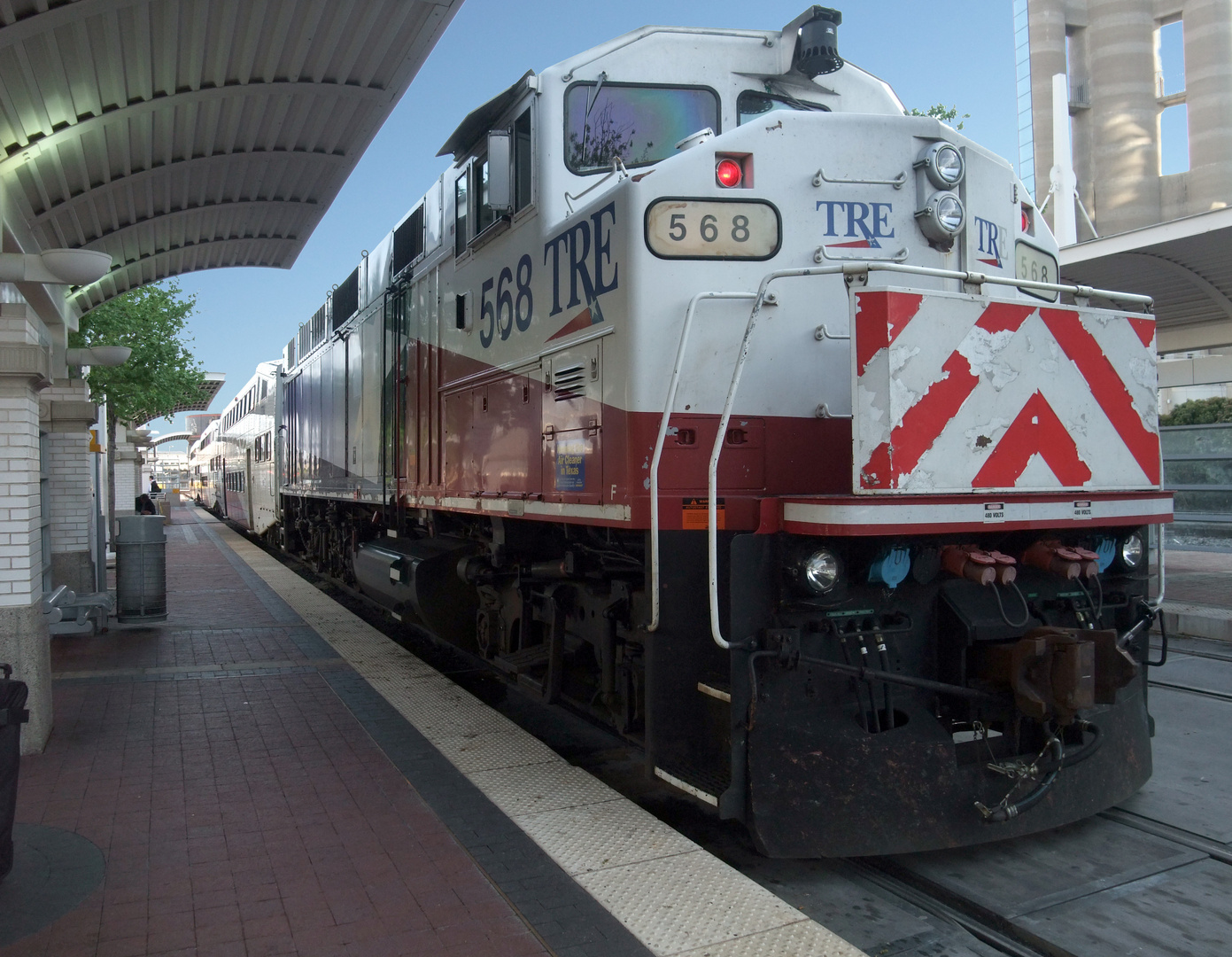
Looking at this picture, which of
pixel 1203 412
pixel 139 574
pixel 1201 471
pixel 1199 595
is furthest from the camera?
pixel 1203 412

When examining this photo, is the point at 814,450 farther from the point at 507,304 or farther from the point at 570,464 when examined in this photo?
the point at 507,304

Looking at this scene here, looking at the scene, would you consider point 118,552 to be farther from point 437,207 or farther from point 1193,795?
point 1193,795

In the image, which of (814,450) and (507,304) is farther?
(507,304)

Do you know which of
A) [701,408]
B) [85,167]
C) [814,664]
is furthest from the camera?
[85,167]

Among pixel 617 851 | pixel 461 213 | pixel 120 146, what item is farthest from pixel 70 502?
pixel 617 851

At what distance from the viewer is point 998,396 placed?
396 cm

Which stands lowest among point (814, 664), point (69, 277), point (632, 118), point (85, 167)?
point (814, 664)

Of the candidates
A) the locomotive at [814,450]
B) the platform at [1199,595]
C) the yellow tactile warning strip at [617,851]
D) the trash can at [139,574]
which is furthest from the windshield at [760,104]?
the trash can at [139,574]

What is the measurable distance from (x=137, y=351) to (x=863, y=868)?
23.1 meters

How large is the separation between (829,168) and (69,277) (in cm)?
511

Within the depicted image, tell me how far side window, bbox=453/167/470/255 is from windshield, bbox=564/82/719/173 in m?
1.59

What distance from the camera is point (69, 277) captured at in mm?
6426

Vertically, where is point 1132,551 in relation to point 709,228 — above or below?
below

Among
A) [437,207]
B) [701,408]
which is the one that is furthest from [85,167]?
[701,408]
